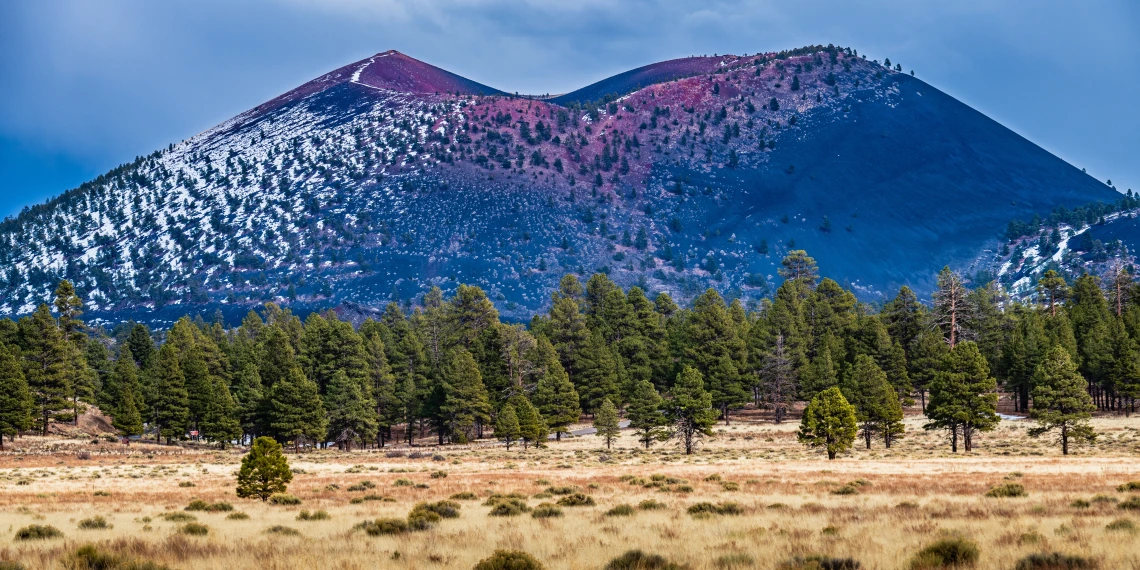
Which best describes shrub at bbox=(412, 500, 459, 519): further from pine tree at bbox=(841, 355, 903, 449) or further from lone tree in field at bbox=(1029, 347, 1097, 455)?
pine tree at bbox=(841, 355, 903, 449)

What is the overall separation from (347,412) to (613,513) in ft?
224

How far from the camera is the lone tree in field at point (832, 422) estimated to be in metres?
65.8

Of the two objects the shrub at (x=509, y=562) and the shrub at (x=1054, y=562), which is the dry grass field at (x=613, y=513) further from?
the shrub at (x=509, y=562)

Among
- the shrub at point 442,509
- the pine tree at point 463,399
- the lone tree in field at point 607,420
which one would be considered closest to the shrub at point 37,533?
the shrub at point 442,509

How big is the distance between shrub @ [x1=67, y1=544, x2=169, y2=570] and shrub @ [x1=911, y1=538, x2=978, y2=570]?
12470 mm

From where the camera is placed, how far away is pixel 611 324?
12206cm

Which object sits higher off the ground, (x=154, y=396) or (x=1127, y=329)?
(x=1127, y=329)

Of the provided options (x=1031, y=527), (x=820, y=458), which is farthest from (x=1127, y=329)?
(x=1031, y=527)

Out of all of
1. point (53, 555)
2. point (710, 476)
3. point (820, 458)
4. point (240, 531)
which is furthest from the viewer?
point (820, 458)

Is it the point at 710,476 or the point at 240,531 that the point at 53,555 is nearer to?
the point at 240,531

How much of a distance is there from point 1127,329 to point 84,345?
12159cm

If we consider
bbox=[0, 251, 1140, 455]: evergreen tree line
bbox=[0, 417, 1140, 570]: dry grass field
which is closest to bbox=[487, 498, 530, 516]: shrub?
bbox=[0, 417, 1140, 570]: dry grass field

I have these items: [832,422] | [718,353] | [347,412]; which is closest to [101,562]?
[832,422]

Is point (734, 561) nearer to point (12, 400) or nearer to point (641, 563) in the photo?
point (641, 563)
